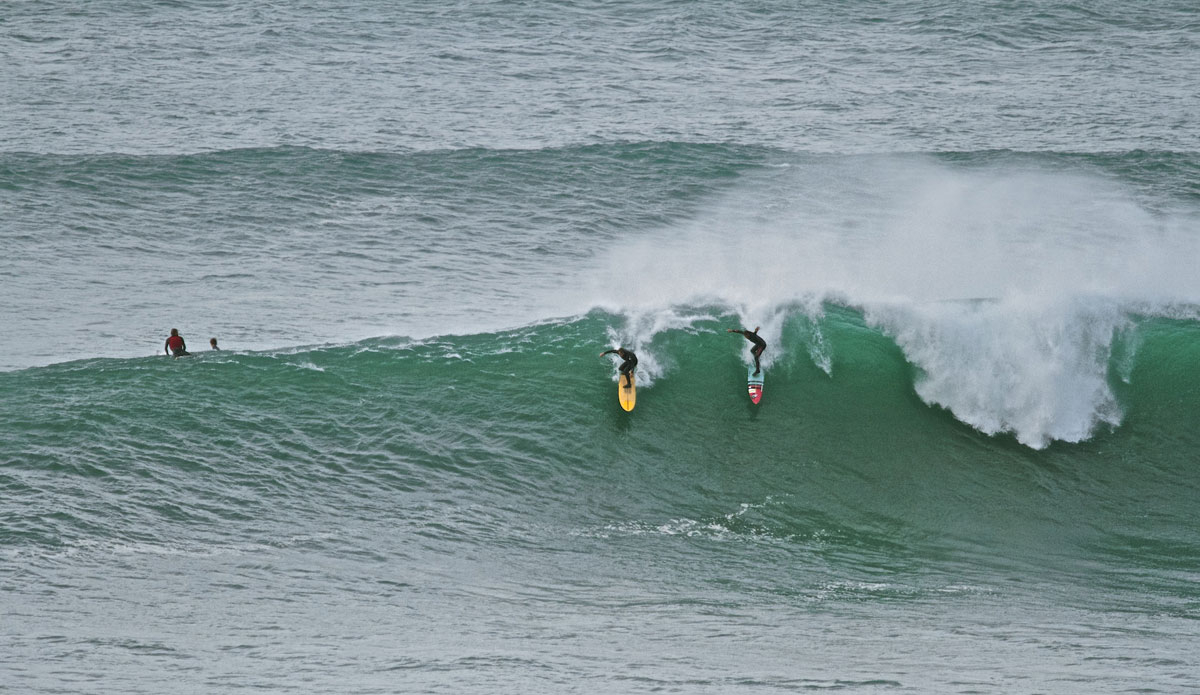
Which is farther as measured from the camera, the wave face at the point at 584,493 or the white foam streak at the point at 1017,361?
the white foam streak at the point at 1017,361

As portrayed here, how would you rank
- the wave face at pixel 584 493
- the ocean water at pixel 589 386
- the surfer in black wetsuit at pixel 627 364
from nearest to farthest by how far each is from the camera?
the ocean water at pixel 589 386 → the wave face at pixel 584 493 → the surfer in black wetsuit at pixel 627 364

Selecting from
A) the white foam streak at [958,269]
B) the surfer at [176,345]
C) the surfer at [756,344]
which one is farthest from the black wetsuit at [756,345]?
the surfer at [176,345]

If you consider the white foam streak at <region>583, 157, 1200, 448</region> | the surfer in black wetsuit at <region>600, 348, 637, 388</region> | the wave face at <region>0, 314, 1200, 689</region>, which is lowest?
the wave face at <region>0, 314, 1200, 689</region>

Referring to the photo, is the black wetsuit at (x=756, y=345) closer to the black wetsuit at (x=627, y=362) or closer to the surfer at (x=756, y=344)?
the surfer at (x=756, y=344)

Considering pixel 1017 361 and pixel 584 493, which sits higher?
pixel 1017 361

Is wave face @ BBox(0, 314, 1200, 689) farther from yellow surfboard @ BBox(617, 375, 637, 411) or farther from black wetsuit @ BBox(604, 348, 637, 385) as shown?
black wetsuit @ BBox(604, 348, 637, 385)

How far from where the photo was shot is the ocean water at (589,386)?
38.5 feet

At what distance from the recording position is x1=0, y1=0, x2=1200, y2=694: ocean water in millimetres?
11734

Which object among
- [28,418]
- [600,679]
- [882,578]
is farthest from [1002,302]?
[28,418]

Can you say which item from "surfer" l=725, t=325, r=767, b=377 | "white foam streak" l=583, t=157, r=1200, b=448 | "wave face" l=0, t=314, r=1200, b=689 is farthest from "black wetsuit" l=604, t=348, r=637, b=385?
"surfer" l=725, t=325, r=767, b=377

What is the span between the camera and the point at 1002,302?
18266 millimetres

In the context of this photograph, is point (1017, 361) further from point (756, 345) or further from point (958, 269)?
point (958, 269)

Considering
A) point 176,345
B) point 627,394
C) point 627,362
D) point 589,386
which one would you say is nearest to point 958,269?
point 627,362

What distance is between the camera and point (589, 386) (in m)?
17.6
